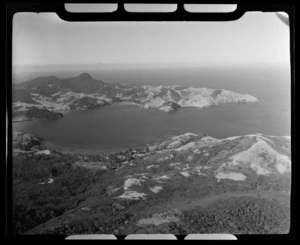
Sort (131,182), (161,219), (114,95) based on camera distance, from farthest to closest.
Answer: (114,95)
(131,182)
(161,219)

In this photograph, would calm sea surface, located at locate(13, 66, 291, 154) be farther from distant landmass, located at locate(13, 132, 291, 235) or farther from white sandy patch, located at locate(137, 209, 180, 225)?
white sandy patch, located at locate(137, 209, 180, 225)

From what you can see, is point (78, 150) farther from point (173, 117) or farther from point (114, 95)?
point (173, 117)

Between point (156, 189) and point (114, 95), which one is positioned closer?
point (156, 189)

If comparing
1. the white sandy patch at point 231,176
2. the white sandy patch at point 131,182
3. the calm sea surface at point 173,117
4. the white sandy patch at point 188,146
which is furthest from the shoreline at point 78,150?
the white sandy patch at point 231,176

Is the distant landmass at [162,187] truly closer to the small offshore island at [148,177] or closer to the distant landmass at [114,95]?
the small offshore island at [148,177]

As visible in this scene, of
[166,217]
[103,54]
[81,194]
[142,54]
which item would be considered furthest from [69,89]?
[166,217]

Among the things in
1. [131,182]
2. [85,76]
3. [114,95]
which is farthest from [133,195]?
[85,76]

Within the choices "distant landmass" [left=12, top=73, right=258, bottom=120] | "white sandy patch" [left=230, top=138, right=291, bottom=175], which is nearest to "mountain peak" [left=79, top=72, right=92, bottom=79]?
"distant landmass" [left=12, top=73, right=258, bottom=120]
